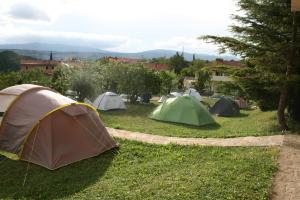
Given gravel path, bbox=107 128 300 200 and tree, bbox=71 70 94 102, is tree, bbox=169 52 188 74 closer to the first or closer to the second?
tree, bbox=71 70 94 102

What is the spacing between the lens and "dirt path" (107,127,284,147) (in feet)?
41.7

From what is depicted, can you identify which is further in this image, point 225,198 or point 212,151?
point 212,151

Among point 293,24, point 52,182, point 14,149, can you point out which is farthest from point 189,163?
point 293,24

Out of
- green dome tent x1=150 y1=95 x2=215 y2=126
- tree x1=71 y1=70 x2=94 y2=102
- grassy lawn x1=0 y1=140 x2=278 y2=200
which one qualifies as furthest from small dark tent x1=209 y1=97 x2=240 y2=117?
Result: grassy lawn x1=0 y1=140 x2=278 y2=200

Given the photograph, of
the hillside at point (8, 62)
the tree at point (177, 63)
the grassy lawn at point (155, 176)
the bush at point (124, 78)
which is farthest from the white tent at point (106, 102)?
the tree at point (177, 63)

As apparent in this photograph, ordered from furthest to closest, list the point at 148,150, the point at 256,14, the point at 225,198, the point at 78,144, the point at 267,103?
the point at 267,103 → the point at 256,14 → the point at 148,150 → the point at 78,144 → the point at 225,198

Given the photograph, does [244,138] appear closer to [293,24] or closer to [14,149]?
[293,24]

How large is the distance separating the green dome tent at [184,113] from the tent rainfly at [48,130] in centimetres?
859

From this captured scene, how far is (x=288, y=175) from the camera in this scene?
906 cm

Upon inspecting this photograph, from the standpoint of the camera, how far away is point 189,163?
1036 centimetres

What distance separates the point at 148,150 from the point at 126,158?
0.98 metres

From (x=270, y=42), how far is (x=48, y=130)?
9.59 meters

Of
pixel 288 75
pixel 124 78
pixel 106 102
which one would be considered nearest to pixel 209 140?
pixel 288 75

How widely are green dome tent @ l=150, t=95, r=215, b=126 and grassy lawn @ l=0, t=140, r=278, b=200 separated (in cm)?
810
